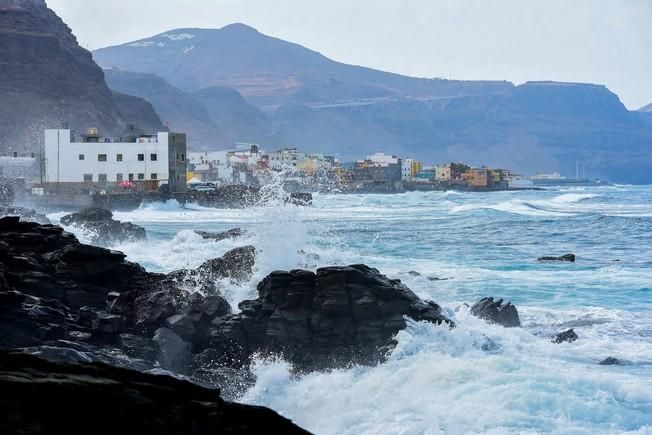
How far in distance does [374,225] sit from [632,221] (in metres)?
16.9

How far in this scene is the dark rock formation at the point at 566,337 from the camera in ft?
50.9

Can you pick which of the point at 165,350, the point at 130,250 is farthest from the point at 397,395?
the point at 130,250

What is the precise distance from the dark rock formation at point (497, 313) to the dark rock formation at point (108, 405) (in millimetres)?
11540

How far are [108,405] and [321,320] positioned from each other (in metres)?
7.92

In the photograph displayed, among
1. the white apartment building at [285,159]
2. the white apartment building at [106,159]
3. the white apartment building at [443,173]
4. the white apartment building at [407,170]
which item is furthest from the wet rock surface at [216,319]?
the white apartment building at [407,170]

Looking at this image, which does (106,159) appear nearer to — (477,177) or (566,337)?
(566,337)

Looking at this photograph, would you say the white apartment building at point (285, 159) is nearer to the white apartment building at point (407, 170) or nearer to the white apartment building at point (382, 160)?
the white apartment building at point (382, 160)

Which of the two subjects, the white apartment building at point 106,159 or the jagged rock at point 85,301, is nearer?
the jagged rock at point 85,301

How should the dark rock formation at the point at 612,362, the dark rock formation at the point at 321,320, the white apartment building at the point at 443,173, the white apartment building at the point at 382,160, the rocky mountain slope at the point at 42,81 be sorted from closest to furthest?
the dark rock formation at the point at 321,320, the dark rock formation at the point at 612,362, the rocky mountain slope at the point at 42,81, the white apartment building at the point at 382,160, the white apartment building at the point at 443,173

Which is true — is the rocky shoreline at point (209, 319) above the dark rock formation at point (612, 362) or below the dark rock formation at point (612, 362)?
above

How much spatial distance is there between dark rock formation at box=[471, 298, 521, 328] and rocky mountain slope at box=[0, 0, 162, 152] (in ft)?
295

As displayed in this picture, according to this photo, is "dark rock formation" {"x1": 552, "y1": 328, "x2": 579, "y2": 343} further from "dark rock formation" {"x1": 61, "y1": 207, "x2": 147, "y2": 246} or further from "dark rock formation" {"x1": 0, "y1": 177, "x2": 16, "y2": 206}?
"dark rock formation" {"x1": 0, "y1": 177, "x2": 16, "y2": 206}

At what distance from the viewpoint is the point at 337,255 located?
21141mm

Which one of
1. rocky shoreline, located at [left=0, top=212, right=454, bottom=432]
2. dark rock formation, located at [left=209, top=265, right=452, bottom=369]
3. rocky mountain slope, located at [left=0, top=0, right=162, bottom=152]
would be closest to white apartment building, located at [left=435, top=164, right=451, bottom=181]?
rocky mountain slope, located at [left=0, top=0, right=162, bottom=152]
